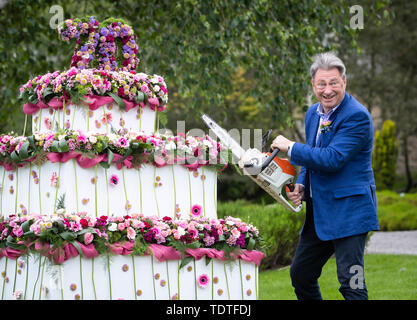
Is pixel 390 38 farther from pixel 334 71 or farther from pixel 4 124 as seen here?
pixel 334 71

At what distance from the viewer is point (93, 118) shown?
407 centimetres

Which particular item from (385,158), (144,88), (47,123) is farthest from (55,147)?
(385,158)

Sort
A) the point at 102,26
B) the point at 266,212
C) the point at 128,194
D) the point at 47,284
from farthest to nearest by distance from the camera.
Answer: the point at 266,212 → the point at 102,26 → the point at 128,194 → the point at 47,284

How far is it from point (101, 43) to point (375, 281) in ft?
15.2

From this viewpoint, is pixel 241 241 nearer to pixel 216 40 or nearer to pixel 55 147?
pixel 55 147

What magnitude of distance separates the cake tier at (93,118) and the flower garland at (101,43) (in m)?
0.39

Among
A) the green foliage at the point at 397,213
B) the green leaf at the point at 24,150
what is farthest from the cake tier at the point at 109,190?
the green foliage at the point at 397,213

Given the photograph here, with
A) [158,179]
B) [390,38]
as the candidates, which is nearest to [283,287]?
[158,179]

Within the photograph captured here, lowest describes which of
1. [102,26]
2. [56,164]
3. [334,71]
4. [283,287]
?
[283,287]

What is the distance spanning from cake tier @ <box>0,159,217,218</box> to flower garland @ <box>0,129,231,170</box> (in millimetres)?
54

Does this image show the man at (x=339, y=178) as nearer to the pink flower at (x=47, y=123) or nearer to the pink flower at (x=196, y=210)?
the pink flower at (x=196, y=210)

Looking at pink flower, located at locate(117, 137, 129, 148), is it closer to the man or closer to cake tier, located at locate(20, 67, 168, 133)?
cake tier, located at locate(20, 67, 168, 133)
